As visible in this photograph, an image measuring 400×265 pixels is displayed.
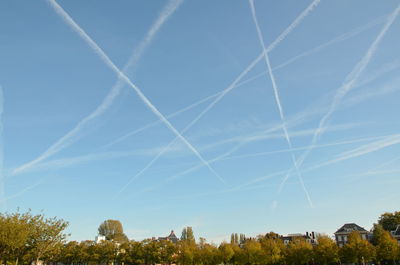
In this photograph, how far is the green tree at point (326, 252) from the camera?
7100cm

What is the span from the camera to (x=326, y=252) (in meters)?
71.1

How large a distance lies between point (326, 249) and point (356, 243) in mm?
6258

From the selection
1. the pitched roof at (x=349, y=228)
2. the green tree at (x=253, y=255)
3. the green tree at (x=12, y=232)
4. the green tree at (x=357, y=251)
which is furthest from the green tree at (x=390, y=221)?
the green tree at (x=12, y=232)

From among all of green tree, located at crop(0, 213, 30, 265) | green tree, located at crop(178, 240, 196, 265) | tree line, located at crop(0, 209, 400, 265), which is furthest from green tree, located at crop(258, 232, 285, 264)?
green tree, located at crop(0, 213, 30, 265)

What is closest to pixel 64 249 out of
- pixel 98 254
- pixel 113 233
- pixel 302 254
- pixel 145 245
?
pixel 98 254

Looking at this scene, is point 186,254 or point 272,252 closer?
point 272,252

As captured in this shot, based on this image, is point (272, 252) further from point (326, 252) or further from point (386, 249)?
point (386, 249)

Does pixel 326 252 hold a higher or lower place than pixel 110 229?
lower

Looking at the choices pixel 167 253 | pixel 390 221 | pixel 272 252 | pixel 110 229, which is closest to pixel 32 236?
pixel 167 253

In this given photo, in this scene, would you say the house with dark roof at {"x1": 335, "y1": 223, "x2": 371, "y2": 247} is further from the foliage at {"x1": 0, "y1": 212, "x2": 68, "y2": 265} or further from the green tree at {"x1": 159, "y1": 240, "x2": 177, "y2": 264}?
the foliage at {"x1": 0, "y1": 212, "x2": 68, "y2": 265}

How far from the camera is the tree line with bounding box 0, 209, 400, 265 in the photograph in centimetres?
6215

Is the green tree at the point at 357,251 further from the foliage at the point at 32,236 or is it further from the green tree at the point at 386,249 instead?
the foliage at the point at 32,236

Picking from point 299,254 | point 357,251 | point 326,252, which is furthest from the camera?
point 299,254

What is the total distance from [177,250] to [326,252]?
37.9 metres
